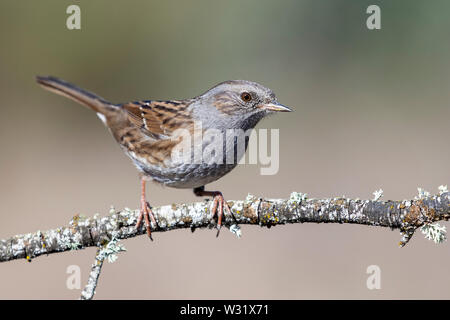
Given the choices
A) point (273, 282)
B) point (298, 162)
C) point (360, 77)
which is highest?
point (360, 77)

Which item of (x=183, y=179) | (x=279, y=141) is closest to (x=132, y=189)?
(x=279, y=141)

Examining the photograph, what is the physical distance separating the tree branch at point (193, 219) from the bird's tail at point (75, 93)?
4.25ft

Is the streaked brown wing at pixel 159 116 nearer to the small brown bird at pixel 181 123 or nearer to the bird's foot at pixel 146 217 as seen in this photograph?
the small brown bird at pixel 181 123

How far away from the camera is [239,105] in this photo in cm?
425

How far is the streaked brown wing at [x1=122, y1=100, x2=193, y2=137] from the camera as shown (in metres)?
4.25

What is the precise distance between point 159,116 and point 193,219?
1.20 m

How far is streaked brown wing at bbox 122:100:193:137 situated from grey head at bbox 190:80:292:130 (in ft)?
0.44

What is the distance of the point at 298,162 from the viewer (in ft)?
33.0

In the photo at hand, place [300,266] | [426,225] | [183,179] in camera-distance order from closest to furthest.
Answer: [426,225] → [183,179] → [300,266]

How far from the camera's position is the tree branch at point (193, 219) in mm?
3137

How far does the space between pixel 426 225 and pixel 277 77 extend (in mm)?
8067

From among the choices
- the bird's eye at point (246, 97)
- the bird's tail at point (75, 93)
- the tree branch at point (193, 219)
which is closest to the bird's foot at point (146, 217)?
the tree branch at point (193, 219)

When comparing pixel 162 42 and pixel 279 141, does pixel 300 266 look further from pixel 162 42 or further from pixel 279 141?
A: pixel 162 42

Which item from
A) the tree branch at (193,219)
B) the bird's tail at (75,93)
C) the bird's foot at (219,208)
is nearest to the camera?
the tree branch at (193,219)
